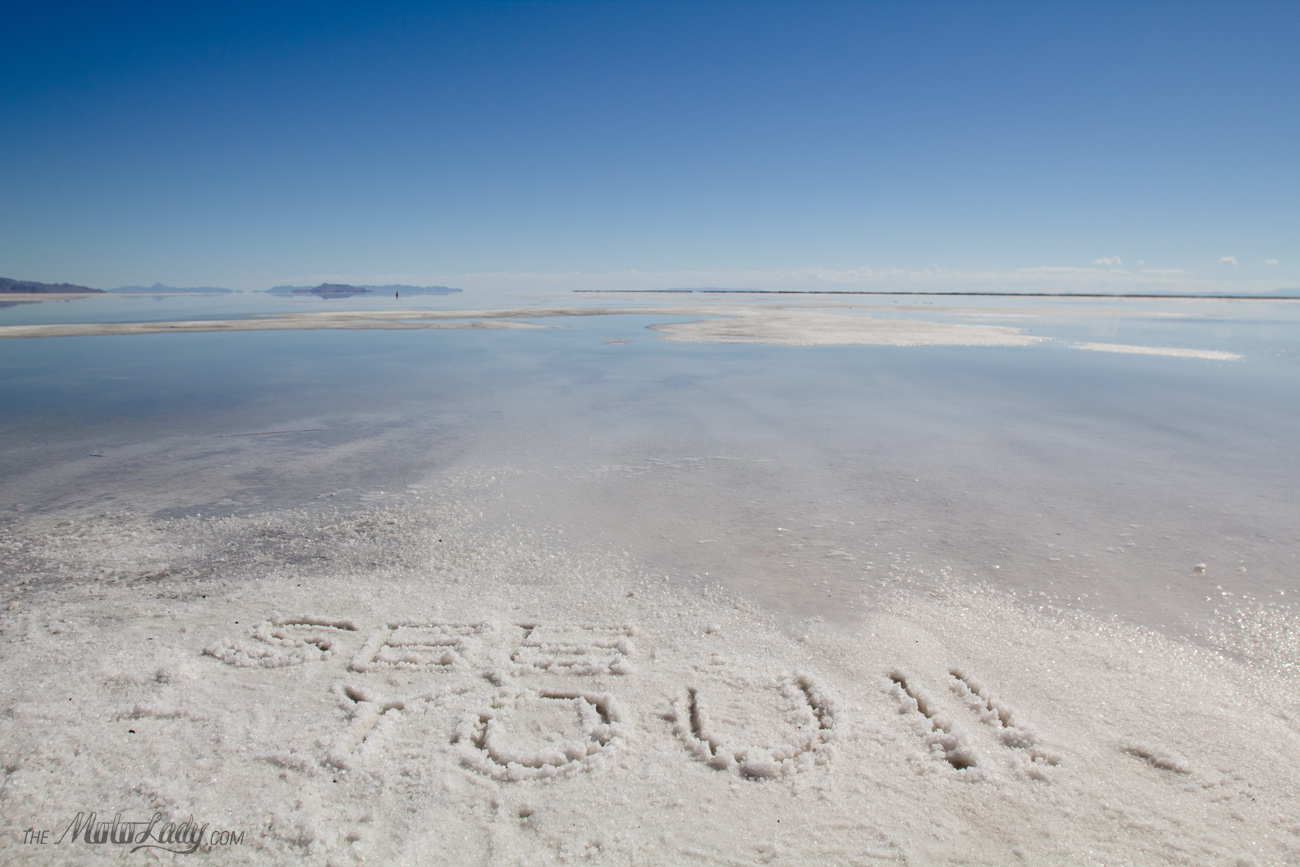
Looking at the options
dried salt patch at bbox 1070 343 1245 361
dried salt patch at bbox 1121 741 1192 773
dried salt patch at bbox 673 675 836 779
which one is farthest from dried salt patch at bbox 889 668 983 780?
dried salt patch at bbox 1070 343 1245 361

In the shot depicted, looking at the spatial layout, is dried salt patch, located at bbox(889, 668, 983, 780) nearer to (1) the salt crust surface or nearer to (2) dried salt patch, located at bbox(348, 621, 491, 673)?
(1) the salt crust surface

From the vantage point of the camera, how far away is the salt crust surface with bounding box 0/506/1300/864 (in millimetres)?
2131

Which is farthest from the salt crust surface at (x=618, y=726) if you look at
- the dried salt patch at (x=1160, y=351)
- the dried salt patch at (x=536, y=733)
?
the dried salt patch at (x=1160, y=351)

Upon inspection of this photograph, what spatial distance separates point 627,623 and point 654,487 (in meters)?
2.17

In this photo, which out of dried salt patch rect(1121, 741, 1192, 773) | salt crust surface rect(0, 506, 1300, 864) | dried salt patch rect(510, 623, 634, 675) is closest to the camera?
salt crust surface rect(0, 506, 1300, 864)

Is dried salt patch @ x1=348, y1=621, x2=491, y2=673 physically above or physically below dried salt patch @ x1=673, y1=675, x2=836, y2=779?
above

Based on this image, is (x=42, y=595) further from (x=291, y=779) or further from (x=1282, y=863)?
(x=1282, y=863)

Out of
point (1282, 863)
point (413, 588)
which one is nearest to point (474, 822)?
point (413, 588)

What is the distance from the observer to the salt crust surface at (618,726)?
2131 mm

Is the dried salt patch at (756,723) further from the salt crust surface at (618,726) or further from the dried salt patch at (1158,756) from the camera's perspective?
the dried salt patch at (1158,756)

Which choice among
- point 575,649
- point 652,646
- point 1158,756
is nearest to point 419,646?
point 575,649

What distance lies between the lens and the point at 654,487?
548 cm

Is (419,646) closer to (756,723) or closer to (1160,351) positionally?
(756,723)

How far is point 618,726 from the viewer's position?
102 inches
